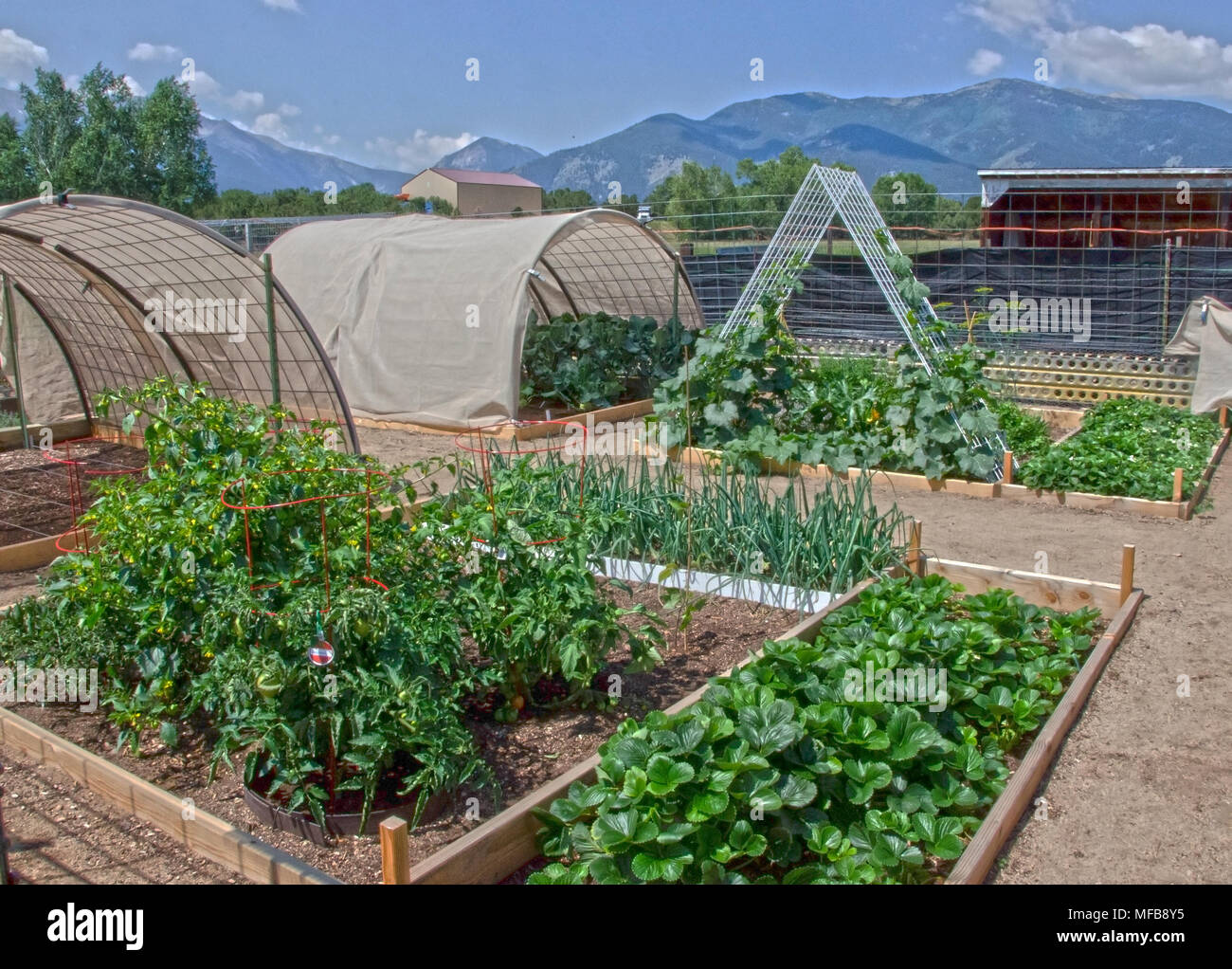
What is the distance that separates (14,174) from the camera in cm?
4516

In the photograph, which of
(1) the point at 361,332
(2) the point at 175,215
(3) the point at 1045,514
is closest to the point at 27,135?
(1) the point at 361,332

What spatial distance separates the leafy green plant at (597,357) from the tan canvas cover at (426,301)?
25.1 inches

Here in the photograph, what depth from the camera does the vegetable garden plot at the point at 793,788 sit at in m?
2.82

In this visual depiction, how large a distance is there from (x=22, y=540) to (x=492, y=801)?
15.3 feet

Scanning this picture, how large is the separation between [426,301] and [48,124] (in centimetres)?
4598

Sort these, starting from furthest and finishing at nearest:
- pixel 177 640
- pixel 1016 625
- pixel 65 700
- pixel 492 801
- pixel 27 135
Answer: pixel 27 135
pixel 1016 625
pixel 65 700
pixel 177 640
pixel 492 801

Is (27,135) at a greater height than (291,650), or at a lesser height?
greater

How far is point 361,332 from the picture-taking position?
11.5 metres

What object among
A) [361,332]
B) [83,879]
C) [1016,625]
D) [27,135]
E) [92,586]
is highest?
[27,135]

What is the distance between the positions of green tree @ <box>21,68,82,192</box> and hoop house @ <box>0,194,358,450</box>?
1697 inches

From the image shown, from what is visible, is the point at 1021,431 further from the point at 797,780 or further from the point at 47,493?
the point at 47,493

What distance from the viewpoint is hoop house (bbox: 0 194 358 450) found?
7.43m

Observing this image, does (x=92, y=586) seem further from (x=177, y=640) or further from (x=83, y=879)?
(x=83, y=879)

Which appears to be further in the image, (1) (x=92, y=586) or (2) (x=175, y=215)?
(2) (x=175, y=215)
